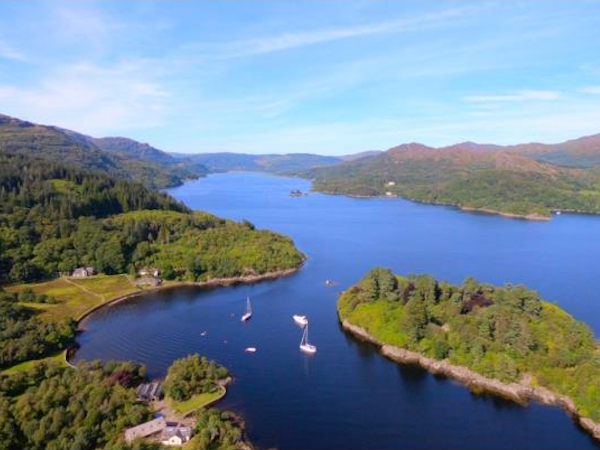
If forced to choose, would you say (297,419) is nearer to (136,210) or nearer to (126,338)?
(126,338)

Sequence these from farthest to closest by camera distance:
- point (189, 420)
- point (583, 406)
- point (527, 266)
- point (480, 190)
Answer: point (480, 190) → point (527, 266) → point (583, 406) → point (189, 420)

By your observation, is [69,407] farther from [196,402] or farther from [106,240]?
[106,240]

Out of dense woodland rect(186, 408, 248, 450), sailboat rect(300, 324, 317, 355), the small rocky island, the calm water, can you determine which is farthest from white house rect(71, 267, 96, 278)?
dense woodland rect(186, 408, 248, 450)

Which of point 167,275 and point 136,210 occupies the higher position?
point 136,210

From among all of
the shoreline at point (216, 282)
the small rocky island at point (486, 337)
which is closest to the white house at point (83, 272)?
the shoreline at point (216, 282)

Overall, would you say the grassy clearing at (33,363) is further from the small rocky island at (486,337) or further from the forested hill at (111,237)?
the small rocky island at (486,337)

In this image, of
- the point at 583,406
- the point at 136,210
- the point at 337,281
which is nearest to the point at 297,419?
the point at 583,406
